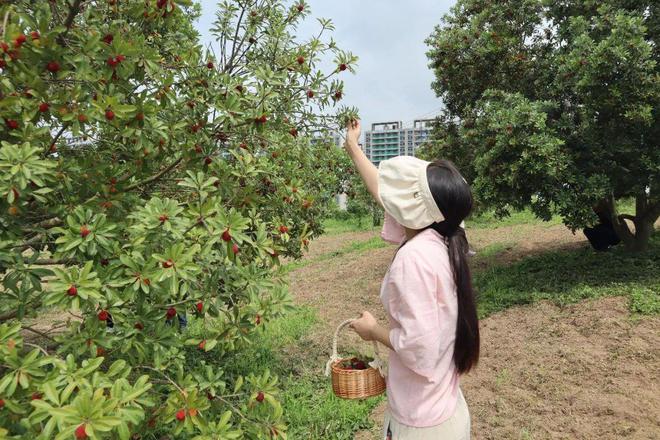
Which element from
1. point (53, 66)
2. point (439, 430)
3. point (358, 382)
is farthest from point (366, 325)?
point (53, 66)

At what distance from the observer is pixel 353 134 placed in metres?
2.41

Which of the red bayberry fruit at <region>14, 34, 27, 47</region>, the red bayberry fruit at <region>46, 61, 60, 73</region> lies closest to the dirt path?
the red bayberry fruit at <region>46, 61, 60, 73</region>

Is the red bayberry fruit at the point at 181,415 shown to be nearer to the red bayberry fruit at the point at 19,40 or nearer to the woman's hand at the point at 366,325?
the woman's hand at the point at 366,325

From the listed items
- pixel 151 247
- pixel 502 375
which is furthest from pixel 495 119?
pixel 151 247

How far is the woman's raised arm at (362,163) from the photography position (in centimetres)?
210

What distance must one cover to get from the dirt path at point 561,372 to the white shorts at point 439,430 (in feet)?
6.54

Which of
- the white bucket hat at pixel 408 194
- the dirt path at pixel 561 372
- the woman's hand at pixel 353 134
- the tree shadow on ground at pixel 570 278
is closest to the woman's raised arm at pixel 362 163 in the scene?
the woman's hand at pixel 353 134

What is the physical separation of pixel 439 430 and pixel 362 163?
1.12 m

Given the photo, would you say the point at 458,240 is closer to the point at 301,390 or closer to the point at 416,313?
the point at 416,313

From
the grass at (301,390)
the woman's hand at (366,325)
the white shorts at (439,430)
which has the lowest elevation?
the grass at (301,390)

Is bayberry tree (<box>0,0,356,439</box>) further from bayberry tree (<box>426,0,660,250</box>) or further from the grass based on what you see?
bayberry tree (<box>426,0,660,250</box>)

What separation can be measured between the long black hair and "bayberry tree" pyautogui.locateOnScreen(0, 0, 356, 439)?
0.74m

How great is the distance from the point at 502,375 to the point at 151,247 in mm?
3515

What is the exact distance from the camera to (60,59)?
6.04 feet
